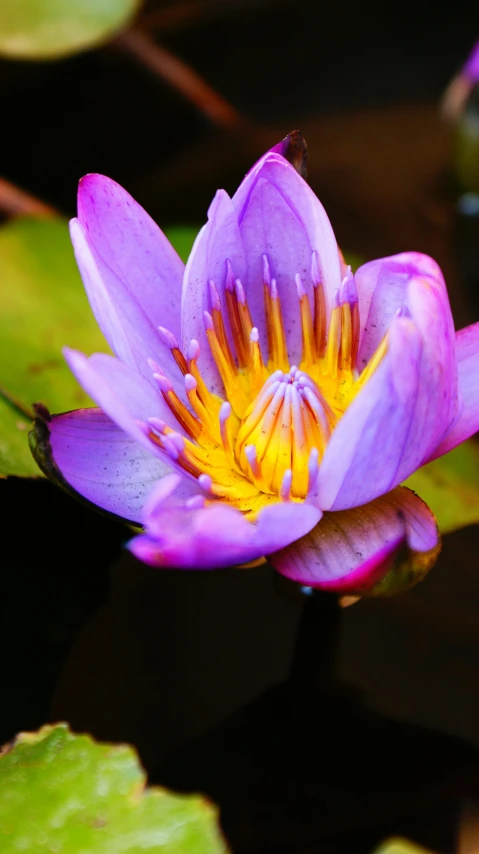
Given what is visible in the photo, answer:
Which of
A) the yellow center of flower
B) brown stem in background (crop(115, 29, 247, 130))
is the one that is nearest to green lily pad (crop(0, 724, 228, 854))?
the yellow center of flower

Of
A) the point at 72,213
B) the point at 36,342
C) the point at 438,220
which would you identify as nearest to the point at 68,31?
the point at 72,213

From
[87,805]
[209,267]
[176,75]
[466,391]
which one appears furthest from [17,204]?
[87,805]

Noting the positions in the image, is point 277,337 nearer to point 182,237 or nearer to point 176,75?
point 182,237

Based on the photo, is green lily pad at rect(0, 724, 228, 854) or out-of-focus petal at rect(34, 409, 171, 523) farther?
out-of-focus petal at rect(34, 409, 171, 523)

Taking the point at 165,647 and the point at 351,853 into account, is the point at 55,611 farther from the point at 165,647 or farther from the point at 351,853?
the point at 351,853

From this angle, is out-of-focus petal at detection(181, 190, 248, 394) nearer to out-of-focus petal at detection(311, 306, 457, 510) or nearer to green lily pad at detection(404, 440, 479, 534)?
out-of-focus petal at detection(311, 306, 457, 510)

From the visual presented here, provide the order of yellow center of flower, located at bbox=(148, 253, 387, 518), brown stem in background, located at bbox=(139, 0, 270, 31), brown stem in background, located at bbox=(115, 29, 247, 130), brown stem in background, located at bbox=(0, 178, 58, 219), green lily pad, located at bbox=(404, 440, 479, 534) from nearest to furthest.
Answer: yellow center of flower, located at bbox=(148, 253, 387, 518), green lily pad, located at bbox=(404, 440, 479, 534), brown stem in background, located at bbox=(0, 178, 58, 219), brown stem in background, located at bbox=(115, 29, 247, 130), brown stem in background, located at bbox=(139, 0, 270, 31)
